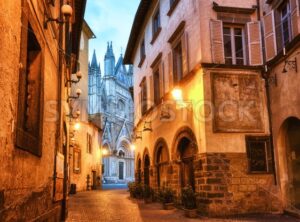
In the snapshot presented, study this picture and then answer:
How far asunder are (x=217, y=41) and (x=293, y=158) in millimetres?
4405

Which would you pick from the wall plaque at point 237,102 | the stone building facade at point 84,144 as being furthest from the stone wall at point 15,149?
the stone building facade at point 84,144

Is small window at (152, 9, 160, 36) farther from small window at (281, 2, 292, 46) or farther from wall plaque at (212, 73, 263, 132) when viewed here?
small window at (281, 2, 292, 46)

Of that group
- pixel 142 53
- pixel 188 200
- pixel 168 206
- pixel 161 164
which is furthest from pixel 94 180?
pixel 188 200

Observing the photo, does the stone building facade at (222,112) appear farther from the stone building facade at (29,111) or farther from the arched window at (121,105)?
the arched window at (121,105)

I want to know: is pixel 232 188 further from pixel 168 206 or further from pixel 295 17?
pixel 295 17

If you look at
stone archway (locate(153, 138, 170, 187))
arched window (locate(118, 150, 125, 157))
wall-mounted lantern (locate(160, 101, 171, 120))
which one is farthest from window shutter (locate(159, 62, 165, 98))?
arched window (locate(118, 150, 125, 157))

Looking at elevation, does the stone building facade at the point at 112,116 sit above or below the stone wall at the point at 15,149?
above

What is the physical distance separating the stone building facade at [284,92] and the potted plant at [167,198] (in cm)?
408

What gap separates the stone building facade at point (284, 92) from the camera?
34.0 ft

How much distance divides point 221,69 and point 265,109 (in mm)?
1972

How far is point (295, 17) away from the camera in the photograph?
1016 centimetres

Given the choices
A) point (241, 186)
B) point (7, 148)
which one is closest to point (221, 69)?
point (241, 186)

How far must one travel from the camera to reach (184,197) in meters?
11.6

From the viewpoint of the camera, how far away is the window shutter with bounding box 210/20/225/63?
1173cm
